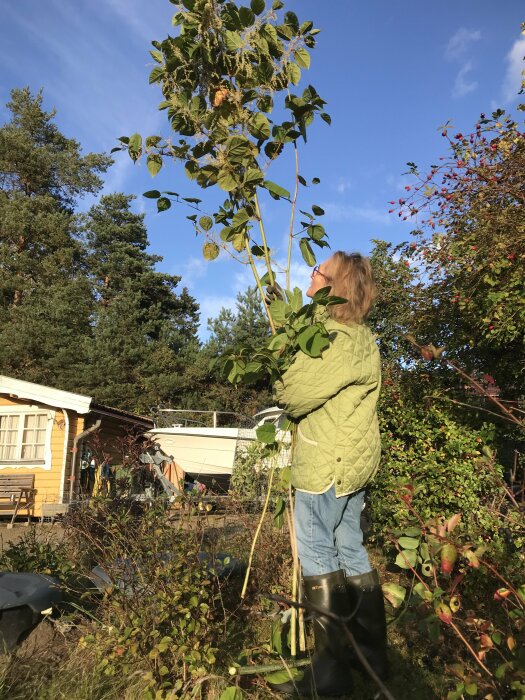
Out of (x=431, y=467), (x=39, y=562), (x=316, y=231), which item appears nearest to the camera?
(x=316, y=231)

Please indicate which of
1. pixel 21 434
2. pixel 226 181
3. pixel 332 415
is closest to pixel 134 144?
pixel 226 181

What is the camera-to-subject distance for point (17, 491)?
1180 centimetres

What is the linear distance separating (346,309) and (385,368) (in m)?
3.89

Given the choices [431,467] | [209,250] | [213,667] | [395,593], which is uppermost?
[209,250]

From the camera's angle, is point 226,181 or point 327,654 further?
point 226,181

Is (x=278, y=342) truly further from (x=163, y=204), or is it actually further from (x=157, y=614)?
(x=157, y=614)

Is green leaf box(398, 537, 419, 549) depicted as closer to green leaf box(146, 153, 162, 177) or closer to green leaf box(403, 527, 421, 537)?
green leaf box(403, 527, 421, 537)

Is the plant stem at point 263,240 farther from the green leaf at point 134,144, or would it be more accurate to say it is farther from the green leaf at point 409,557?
the green leaf at point 409,557

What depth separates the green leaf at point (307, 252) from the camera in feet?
7.51

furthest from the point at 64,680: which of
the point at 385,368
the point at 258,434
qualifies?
the point at 385,368

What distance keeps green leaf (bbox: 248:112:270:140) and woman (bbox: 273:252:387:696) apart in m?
0.79

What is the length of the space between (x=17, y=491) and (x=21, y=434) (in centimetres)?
152

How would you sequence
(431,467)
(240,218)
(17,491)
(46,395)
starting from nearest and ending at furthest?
(240,218) → (431,467) → (17,491) → (46,395)

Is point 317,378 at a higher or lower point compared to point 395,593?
higher
